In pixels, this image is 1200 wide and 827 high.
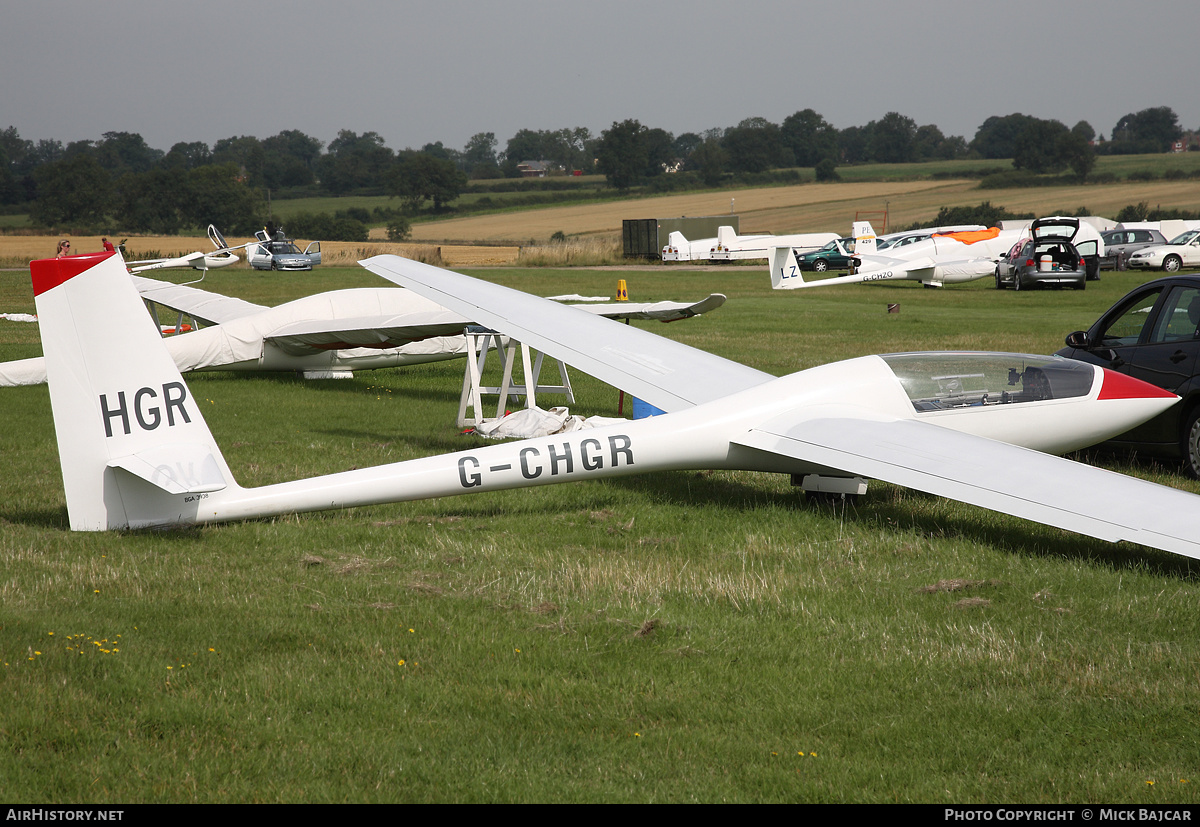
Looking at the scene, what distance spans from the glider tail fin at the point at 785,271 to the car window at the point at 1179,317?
1012 inches

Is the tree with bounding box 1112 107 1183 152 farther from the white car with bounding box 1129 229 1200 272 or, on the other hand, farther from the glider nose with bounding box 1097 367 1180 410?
the glider nose with bounding box 1097 367 1180 410

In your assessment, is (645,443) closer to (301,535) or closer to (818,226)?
(301,535)

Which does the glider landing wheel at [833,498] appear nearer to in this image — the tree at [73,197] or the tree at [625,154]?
the tree at [73,197]

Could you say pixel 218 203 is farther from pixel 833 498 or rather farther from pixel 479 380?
pixel 833 498

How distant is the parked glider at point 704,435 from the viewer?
618 centimetres

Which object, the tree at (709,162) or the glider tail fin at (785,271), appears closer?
the glider tail fin at (785,271)

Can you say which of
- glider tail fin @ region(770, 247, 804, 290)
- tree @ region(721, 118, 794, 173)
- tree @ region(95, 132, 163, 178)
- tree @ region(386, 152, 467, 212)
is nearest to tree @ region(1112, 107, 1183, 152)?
tree @ region(721, 118, 794, 173)

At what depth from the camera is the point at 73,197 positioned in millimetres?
98125

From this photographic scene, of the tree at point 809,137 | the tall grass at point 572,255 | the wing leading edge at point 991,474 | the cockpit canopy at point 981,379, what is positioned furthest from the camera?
the tree at point 809,137

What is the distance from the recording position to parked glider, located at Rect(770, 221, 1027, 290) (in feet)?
115

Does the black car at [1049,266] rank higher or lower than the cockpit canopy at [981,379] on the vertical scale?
lower

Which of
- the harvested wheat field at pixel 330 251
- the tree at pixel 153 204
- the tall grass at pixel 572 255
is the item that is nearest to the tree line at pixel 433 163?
the tree at pixel 153 204

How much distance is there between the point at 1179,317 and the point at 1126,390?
1.36 m

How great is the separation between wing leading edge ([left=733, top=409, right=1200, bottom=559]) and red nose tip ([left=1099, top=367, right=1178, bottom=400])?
5.65 feet
